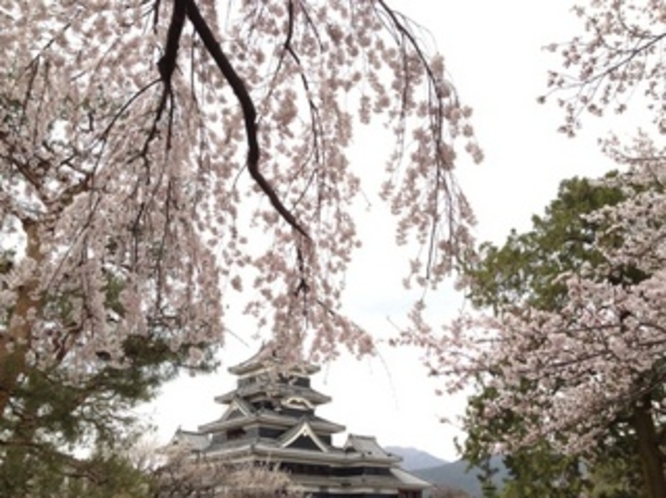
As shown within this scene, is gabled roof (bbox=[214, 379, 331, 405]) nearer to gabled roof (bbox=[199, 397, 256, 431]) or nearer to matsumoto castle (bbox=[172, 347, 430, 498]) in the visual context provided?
matsumoto castle (bbox=[172, 347, 430, 498])

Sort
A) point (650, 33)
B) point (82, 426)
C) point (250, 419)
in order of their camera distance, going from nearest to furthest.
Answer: point (650, 33), point (82, 426), point (250, 419)

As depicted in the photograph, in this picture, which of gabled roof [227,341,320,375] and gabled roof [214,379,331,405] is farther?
gabled roof [214,379,331,405]

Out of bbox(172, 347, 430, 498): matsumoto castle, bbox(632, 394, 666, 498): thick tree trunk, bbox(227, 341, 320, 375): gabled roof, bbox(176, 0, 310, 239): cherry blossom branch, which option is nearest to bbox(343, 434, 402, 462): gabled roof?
bbox(172, 347, 430, 498): matsumoto castle

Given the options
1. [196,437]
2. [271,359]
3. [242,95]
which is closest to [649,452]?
[271,359]

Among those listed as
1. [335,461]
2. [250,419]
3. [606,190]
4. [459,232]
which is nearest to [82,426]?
[459,232]

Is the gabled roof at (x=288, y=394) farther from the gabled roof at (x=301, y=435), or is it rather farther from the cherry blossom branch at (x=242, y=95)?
the cherry blossom branch at (x=242, y=95)

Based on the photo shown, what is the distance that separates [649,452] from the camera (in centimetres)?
980

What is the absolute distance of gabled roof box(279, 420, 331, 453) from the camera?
30.5m

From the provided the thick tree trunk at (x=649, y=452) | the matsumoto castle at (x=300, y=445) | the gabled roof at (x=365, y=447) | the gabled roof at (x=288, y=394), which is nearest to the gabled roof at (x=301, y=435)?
the matsumoto castle at (x=300, y=445)

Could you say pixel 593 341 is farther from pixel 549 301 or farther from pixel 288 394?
pixel 288 394

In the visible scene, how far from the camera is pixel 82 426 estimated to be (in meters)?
7.87

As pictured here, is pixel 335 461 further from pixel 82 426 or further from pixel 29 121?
pixel 29 121

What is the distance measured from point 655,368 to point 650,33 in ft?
13.1

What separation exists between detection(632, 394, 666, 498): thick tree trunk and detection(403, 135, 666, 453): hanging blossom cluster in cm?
150
